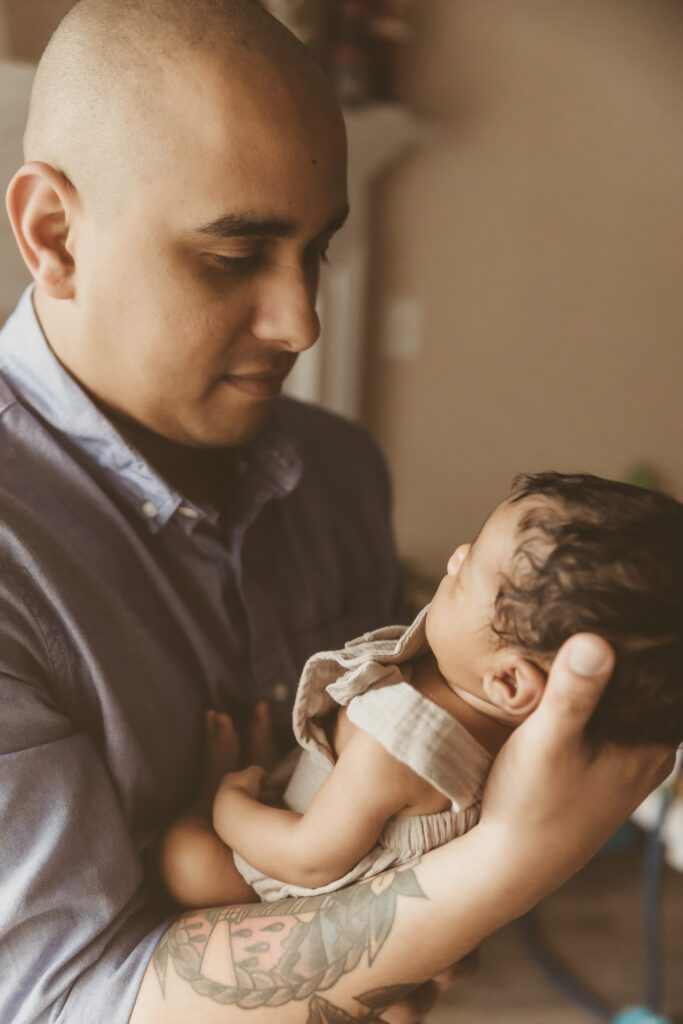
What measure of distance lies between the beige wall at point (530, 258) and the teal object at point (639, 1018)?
1.38m

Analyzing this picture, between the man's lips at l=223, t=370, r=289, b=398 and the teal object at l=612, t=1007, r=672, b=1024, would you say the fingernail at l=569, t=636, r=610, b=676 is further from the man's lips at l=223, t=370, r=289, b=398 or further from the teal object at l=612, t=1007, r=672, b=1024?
the teal object at l=612, t=1007, r=672, b=1024

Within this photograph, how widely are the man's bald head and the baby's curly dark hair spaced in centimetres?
54

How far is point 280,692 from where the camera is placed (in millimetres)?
1072

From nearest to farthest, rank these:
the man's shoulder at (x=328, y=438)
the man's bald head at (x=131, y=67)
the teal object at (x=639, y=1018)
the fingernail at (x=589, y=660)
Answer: the fingernail at (x=589, y=660) → the man's bald head at (x=131, y=67) → the man's shoulder at (x=328, y=438) → the teal object at (x=639, y=1018)

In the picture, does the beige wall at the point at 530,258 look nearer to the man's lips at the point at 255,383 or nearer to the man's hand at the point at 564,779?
the man's lips at the point at 255,383

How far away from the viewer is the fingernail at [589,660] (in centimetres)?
65

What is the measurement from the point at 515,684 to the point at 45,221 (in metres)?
0.69

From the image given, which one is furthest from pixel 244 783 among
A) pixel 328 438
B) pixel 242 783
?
pixel 328 438

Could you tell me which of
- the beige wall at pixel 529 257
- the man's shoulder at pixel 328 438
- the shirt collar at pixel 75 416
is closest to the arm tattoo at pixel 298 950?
the shirt collar at pixel 75 416

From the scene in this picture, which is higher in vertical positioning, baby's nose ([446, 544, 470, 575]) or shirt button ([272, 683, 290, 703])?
baby's nose ([446, 544, 470, 575])

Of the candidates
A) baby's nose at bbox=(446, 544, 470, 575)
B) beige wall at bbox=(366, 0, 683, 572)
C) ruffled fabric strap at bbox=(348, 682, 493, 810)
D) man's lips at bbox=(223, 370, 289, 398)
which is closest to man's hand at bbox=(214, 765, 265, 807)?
ruffled fabric strap at bbox=(348, 682, 493, 810)

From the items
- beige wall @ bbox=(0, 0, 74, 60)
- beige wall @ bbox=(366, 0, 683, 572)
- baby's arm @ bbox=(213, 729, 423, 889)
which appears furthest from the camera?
beige wall @ bbox=(366, 0, 683, 572)

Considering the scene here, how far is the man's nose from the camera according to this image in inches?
37.4

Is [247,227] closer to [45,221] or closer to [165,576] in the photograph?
[45,221]
